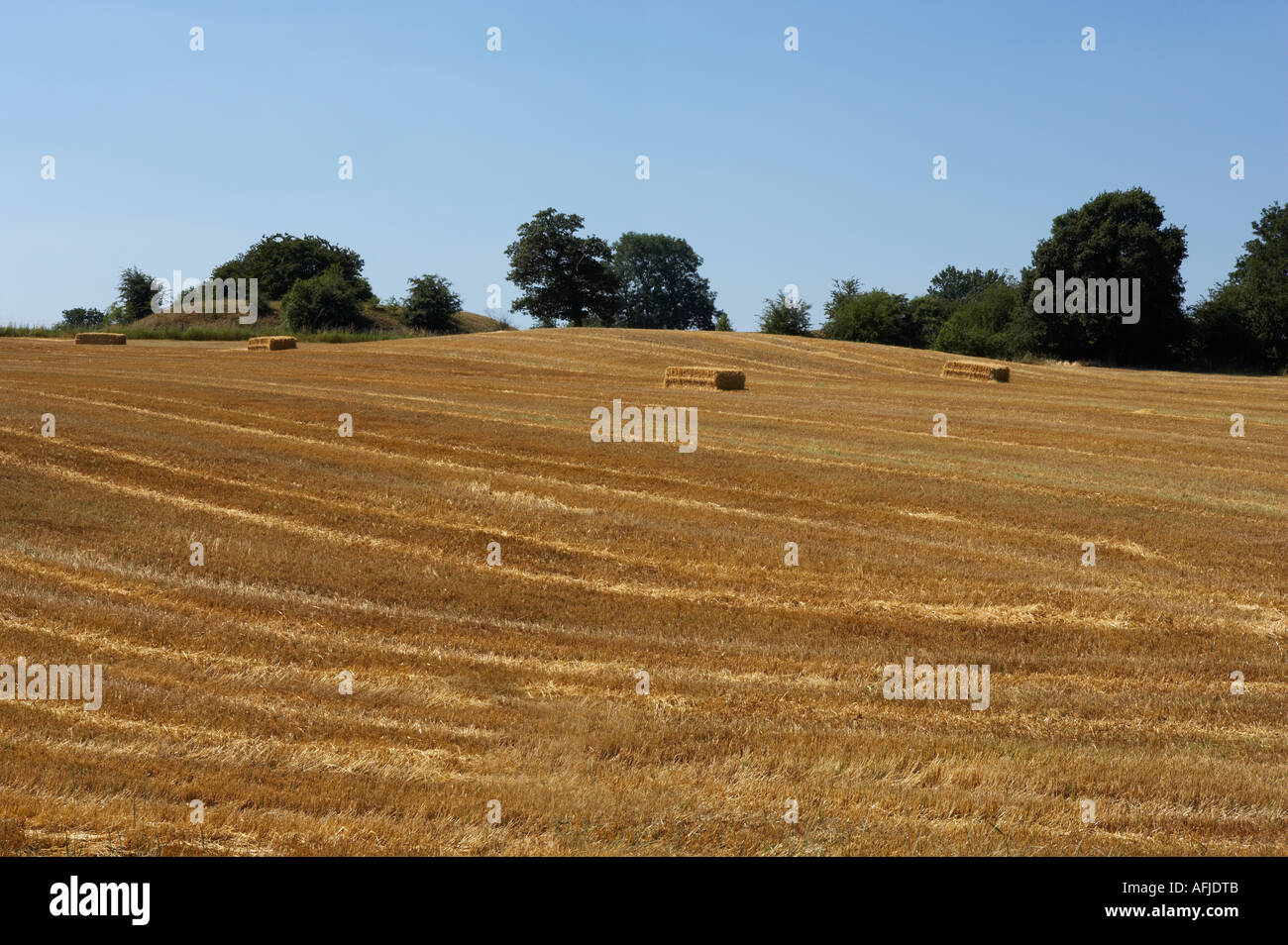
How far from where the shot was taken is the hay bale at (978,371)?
48.2 m

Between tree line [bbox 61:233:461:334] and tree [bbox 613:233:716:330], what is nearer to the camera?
tree line [bbox 61:233:461:334]

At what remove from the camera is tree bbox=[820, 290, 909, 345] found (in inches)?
3499

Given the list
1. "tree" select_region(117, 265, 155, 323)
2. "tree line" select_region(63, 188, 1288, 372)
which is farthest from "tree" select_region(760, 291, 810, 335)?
"tree" select_region(117, 265, 155, 323)

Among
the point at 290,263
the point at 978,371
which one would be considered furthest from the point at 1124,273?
the point at 290,263

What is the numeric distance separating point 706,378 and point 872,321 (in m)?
52.2

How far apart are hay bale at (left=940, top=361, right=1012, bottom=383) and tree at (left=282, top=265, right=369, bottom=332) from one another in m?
45.9

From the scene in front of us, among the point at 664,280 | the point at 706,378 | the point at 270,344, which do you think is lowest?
the point at 706,378

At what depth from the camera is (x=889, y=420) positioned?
30.8 meters

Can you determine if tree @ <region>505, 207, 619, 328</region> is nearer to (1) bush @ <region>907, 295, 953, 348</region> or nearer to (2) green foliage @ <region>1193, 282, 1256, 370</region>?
(1) bush @ <region>907, 295, 953, 348</region>

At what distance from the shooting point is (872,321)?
89062 millimetres

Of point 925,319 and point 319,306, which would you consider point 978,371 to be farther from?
point 925,319

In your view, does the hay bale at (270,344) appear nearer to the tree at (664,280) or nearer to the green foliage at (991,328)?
the green foliage at (991,328)
